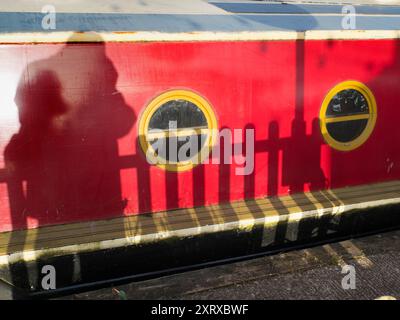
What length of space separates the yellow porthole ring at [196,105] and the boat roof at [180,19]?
46 centimetres

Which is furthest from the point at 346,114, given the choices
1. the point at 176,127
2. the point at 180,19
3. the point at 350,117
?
the point at 180,19

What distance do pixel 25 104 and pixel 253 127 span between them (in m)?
1.95

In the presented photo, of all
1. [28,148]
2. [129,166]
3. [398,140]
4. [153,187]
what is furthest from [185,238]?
[398,140]

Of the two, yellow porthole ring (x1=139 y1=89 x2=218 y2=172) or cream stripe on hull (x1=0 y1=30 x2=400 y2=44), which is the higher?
cream stripe on hull (x1=0 y1=30 x2=400 y2=44)

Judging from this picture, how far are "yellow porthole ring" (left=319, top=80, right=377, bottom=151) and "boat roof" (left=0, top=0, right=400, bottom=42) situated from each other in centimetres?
50

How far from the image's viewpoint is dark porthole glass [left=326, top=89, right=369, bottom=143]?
3.96 metres

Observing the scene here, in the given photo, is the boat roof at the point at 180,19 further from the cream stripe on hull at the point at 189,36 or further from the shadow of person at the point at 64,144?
the shadow of person at the point at 64,144

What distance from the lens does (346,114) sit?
3.96 metres

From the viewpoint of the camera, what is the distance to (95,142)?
3326mm

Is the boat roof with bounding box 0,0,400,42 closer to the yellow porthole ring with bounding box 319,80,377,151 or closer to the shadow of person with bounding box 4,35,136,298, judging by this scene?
the shadow of person with bounding box 4,35,136,298

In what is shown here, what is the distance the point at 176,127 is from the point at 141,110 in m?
0.32

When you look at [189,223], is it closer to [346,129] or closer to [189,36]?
[189,36]

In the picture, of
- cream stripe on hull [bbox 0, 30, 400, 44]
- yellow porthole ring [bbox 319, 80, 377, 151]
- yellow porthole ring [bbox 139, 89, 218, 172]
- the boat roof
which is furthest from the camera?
yellow porthole ring [bbox 319, 80, 377, 151]

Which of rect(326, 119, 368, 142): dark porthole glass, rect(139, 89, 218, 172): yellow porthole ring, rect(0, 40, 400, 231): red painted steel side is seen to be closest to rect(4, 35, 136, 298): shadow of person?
rect(0, 40, 400, 231): red painted steel side
